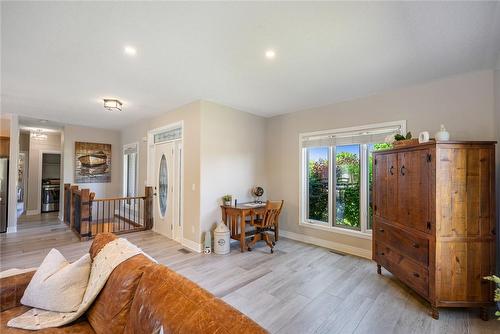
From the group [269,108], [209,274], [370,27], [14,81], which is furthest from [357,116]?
[14,81]

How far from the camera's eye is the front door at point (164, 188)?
15.3 ft

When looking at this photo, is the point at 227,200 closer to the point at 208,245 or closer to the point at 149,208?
the point at 208,245

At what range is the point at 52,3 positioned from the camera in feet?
5.54

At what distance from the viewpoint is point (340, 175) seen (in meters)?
4.09

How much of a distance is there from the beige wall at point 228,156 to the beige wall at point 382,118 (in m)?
0.40

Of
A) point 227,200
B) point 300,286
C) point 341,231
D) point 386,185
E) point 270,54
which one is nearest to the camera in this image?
point 270,54

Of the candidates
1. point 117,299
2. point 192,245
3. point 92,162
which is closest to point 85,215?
point 192,245

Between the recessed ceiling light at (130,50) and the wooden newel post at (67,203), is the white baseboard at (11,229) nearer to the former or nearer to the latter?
the wooden newel post at (67,203)

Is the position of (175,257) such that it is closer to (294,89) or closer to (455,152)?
(294,89)

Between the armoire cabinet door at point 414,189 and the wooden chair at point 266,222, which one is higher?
the armoire cabinet door at point 414,189

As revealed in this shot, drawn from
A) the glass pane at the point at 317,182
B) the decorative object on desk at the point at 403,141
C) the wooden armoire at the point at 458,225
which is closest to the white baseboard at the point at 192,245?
the glass pane at the point at 317,182

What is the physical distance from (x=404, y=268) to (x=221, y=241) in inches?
102

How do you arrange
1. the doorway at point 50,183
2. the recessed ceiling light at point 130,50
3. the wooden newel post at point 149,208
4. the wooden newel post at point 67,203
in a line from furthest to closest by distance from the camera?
the doorway at point 50,183, the wooden newel post at point 67,203, the wooden newel post at point 149,208, the recessed ceiling light at point 130,50

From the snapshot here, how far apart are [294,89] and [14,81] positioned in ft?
13.0
